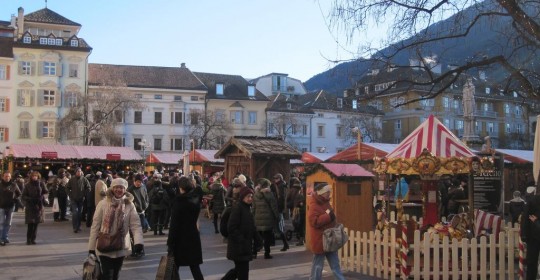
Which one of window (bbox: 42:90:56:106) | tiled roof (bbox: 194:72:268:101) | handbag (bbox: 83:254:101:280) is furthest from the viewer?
tiled roof (bbox: 194:72:268:101)

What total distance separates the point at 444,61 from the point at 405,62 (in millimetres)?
834

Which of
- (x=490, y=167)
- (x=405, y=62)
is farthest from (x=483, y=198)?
(x=405, y=62)

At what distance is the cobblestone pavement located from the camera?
1071 centimetres

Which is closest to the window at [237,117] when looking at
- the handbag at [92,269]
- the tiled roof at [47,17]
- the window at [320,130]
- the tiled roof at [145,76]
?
the tiled roof at [145,76]

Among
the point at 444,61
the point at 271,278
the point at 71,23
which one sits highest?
the point at 71,23

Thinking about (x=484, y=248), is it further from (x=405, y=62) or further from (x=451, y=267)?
(x=405, y=62)

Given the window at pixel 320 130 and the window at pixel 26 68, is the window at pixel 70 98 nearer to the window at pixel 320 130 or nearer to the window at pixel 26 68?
the window at pixel 26 68

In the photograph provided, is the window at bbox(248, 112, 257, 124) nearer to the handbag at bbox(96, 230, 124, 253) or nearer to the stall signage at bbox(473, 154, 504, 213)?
the stall signage at bbox(473, 154, 504, 213)

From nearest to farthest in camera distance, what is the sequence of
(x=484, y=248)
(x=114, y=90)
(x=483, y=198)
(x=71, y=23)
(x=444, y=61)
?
(x=484, y=248) < (x=444, y=61) < (x=483, y=198) < (x=114, y=90) < (x=71, y=23)

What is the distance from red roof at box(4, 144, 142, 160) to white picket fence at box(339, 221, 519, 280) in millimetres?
26556

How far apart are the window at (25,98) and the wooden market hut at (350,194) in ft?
166

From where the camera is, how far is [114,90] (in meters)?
54.5

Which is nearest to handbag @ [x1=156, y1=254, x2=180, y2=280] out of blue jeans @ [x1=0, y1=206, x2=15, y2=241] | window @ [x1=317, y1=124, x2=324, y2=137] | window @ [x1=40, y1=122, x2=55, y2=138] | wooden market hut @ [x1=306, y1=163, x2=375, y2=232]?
wooden market hut @ [x1=306, y1=163, x2=375, y2=232]

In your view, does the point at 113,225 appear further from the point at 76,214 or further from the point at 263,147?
the point at 263,147
